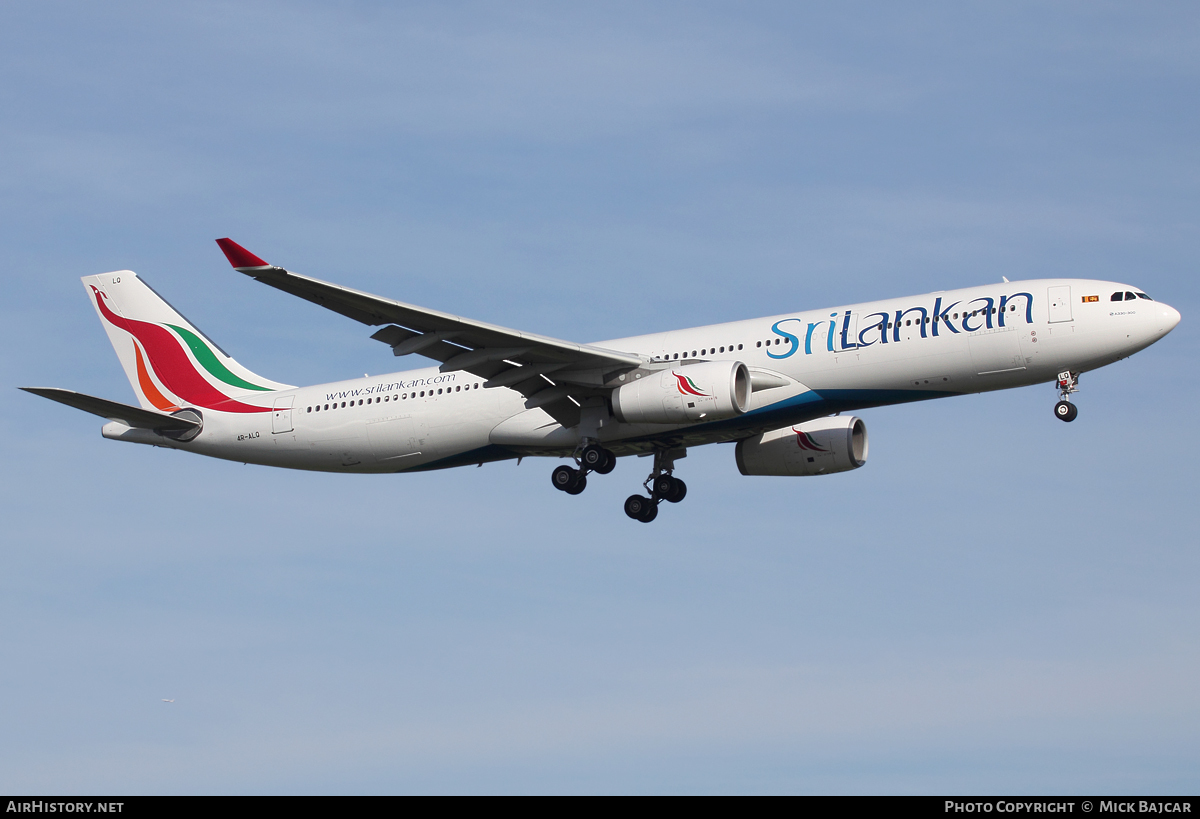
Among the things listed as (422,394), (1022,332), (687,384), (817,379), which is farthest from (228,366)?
(1022,332)

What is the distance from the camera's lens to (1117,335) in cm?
3406

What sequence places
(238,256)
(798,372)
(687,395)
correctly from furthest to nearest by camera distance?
(798,372) → (687,395) → (238,256)

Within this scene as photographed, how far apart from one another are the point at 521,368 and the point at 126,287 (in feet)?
54.6

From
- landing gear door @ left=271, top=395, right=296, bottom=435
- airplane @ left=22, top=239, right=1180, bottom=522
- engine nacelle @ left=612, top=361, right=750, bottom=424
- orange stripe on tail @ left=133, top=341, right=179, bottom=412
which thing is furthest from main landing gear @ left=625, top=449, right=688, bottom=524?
orange stripe on tail @ left=133, top=341, right=179, bottom=412

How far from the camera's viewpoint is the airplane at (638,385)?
34.4 m

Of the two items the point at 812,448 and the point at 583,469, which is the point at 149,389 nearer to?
the point at 583,469

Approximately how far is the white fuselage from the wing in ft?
4.54

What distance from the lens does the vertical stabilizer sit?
43.7 m

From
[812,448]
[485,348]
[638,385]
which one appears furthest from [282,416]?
[812,448]

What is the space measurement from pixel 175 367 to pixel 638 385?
662 inches

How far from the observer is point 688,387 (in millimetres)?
35531

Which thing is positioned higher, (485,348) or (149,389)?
(149,389)

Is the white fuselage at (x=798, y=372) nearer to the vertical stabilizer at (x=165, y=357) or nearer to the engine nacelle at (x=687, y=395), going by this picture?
the engine nacelle at (x=687, y=395)
